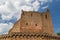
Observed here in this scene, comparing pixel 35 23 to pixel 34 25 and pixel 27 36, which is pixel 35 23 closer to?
pixel 34 25

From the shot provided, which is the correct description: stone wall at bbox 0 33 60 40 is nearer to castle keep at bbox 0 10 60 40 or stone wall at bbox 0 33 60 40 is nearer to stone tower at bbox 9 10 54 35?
castle keep at bbox 0 10 60 40

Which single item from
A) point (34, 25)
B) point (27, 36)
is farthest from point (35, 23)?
point (27, 36)

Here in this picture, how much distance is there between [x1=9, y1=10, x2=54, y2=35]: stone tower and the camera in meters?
51.1

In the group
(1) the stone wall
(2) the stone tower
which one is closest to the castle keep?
(2) the stone tower

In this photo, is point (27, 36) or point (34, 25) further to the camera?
point (34, 25)

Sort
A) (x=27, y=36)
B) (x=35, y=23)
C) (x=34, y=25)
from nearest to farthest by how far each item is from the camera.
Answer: (x=27, y=36)
(x=34, y=25)
(x=35, y=23)

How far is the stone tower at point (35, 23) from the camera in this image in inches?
2013

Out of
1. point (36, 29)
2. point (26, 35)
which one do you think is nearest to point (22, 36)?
point (26, 35)

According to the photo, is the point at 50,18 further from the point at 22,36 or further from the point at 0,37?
the point at 0,37

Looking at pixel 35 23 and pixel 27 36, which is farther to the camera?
pixel 35 23

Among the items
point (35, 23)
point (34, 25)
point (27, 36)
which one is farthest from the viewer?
point (35, 23)

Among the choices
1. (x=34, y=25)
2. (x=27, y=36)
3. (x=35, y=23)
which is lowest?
(x=27, y=36)

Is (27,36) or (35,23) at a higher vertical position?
(35,23)

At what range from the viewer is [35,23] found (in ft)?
170
